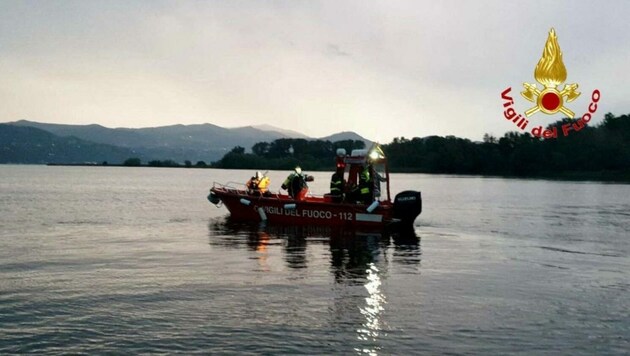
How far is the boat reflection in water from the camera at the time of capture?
10367mm

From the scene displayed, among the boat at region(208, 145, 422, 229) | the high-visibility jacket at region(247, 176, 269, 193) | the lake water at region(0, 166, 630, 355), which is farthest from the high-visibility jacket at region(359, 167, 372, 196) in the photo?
the high-visibility jacket at region(247, 176, 269, 193)

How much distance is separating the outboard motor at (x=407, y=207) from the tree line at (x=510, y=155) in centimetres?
9512

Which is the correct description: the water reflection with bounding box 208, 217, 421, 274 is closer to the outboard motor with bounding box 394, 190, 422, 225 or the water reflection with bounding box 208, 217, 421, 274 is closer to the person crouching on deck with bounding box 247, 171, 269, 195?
the outboard motor with bounding box 394, 190, 422, 225

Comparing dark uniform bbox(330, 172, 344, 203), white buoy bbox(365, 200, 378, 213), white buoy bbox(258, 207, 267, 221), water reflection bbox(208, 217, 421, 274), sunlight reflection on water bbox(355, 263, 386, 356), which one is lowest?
sunlight reflection on water bbox(355, 263, 386, 356)

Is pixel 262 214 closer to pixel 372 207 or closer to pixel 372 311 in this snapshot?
pixel 372 207

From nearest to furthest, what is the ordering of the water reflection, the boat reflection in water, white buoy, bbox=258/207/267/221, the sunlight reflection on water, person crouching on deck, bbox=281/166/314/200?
the sunlight reflection on water
the boat reflection in water
the water reflection
person crouching on deck, bbox=281/166/314/200
white buoy, bbox=258/207/267/221

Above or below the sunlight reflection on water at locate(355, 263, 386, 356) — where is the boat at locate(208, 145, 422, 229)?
above

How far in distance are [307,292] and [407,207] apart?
1144cm

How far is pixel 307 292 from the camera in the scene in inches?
482

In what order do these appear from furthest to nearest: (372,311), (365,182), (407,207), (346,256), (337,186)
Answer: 1. (337,186)
2. (365,182)
3. (407,207)
4. (346,256)
5. (372,311)

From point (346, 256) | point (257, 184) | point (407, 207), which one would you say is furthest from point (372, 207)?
point (346, 256)

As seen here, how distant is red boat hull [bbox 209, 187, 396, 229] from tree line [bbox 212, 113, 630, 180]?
314 feet

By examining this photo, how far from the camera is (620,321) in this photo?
10.5 metres

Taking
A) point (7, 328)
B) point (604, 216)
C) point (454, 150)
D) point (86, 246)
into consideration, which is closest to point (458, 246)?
point (86, 246)
